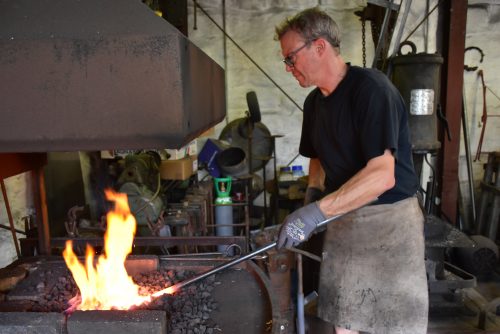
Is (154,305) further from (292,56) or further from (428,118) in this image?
(428,118)

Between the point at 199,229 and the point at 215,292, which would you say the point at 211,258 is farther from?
the point at 199,229

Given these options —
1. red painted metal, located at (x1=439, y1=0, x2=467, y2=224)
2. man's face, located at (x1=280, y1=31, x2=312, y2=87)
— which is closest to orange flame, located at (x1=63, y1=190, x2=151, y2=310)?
man's face, located at (x1=280, y1=31, x2=312, y2=87)

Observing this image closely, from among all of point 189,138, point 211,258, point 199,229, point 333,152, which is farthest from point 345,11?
point 189,138

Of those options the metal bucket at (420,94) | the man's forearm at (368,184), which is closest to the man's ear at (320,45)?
the man's forearm at (368,184)

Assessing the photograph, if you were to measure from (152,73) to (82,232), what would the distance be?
2060mm

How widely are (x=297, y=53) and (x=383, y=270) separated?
3.11 feet

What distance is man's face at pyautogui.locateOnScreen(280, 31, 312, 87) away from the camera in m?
1.68

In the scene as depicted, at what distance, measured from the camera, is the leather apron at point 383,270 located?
5.90 ft

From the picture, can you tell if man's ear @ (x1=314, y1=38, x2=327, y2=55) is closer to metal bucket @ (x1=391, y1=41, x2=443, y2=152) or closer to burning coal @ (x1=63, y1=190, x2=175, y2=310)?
burning coal @ (x1=63, y1=190, x2=175, y2=310)

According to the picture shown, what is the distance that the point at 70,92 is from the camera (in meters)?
1.22

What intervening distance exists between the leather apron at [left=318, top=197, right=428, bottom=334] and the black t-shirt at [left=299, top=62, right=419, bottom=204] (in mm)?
95

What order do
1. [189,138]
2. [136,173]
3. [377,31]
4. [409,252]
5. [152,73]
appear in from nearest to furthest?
[152,73]
[189,138]
[409,252]
[136,173]
[377,31]

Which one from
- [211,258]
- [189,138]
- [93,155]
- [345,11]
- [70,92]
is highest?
[345,11]

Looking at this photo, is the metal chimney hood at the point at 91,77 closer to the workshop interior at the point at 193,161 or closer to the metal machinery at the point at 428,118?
the workshop interior at the point at 193,161
